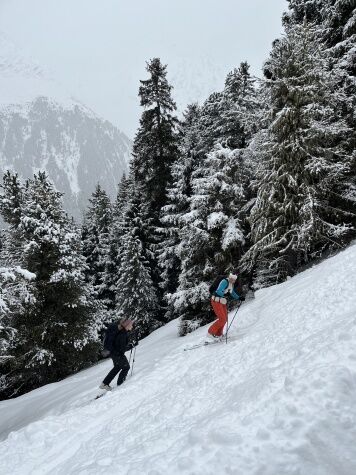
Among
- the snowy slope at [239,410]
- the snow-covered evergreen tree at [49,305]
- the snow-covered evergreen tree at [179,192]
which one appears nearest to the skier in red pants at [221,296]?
the snowy slope at [239,410]

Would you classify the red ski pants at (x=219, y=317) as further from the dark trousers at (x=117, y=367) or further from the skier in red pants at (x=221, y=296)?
the dark trousers at (x=117, y=367)

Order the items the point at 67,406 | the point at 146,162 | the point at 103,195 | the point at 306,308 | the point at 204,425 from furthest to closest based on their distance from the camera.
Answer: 1. the point at 103,195
2. the point at 146,162
3. the point at 67,406
4. the point at 306,308
5. the point at 204,425

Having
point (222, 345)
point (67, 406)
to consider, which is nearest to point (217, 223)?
point (222, 345)

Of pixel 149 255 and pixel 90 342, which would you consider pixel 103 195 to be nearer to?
pixel 149 255

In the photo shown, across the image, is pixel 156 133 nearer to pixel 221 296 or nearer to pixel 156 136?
pixel 156 136

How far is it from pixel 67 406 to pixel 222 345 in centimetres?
479

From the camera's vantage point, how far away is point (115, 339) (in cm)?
1082

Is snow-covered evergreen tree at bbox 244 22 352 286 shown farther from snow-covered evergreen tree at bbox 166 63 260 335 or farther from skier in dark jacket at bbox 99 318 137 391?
skier in dark jacket at bbox 99 318 137 391

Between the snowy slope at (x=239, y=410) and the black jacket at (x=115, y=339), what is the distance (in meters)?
0.93

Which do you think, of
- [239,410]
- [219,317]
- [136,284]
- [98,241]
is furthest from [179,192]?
[239,410]

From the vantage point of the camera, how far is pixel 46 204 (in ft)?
76.0

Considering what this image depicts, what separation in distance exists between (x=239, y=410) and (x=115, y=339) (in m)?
6.46

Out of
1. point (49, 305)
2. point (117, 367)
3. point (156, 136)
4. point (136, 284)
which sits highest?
point (156, 136)

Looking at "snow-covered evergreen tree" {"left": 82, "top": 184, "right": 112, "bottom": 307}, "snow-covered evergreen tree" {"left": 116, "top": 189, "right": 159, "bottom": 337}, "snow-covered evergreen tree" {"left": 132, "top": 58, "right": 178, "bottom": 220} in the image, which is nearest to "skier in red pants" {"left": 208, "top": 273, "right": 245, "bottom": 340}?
"snow-covered evergreen tree" {"left": 116, "top": 189, "right": 159, "bottom": 337}
